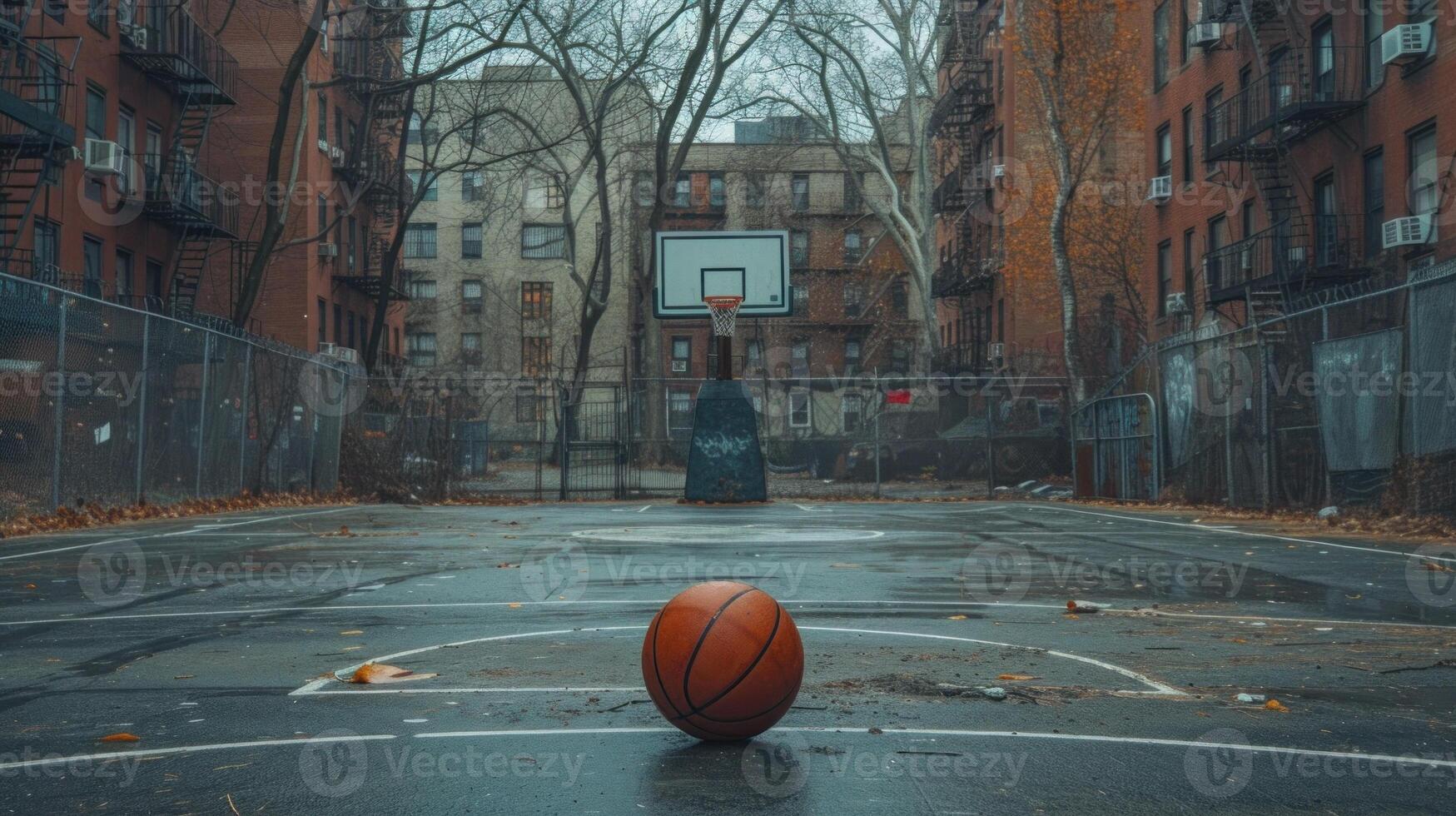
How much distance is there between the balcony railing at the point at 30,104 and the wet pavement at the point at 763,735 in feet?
47.9

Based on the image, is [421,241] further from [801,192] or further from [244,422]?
[244,422]

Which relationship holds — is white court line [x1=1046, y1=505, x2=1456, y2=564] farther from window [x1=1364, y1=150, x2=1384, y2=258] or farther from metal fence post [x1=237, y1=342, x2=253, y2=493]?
metal fence post [x1=237, y1=342, x2=253, y2=493]

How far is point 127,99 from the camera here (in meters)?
32.4

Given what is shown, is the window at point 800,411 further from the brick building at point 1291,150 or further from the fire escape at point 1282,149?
the fire escape at point 1282,149

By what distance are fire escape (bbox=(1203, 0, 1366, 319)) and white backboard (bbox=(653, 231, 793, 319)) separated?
10346 millimetres

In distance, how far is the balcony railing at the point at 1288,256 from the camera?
2889 centimetres

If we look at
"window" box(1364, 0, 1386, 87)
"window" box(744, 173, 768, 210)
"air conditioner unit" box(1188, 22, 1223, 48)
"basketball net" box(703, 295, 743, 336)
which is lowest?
"basketball net" box(703, 295, 743, 336)

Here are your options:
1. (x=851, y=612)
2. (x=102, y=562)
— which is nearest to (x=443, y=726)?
(x=851, y=612)

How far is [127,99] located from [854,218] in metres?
49.7

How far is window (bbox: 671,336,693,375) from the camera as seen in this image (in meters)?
78.1

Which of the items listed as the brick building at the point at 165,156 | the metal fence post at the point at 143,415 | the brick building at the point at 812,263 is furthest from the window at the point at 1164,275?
the brick building at the point at 812,263

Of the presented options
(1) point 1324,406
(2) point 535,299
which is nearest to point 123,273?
(1) point 1324,406

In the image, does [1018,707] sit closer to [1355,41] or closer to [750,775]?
[750,775]

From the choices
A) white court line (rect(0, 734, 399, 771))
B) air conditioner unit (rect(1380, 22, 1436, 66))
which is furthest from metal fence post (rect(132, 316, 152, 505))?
air conditioner unit (rect(1380, 22, 1436, 66))
